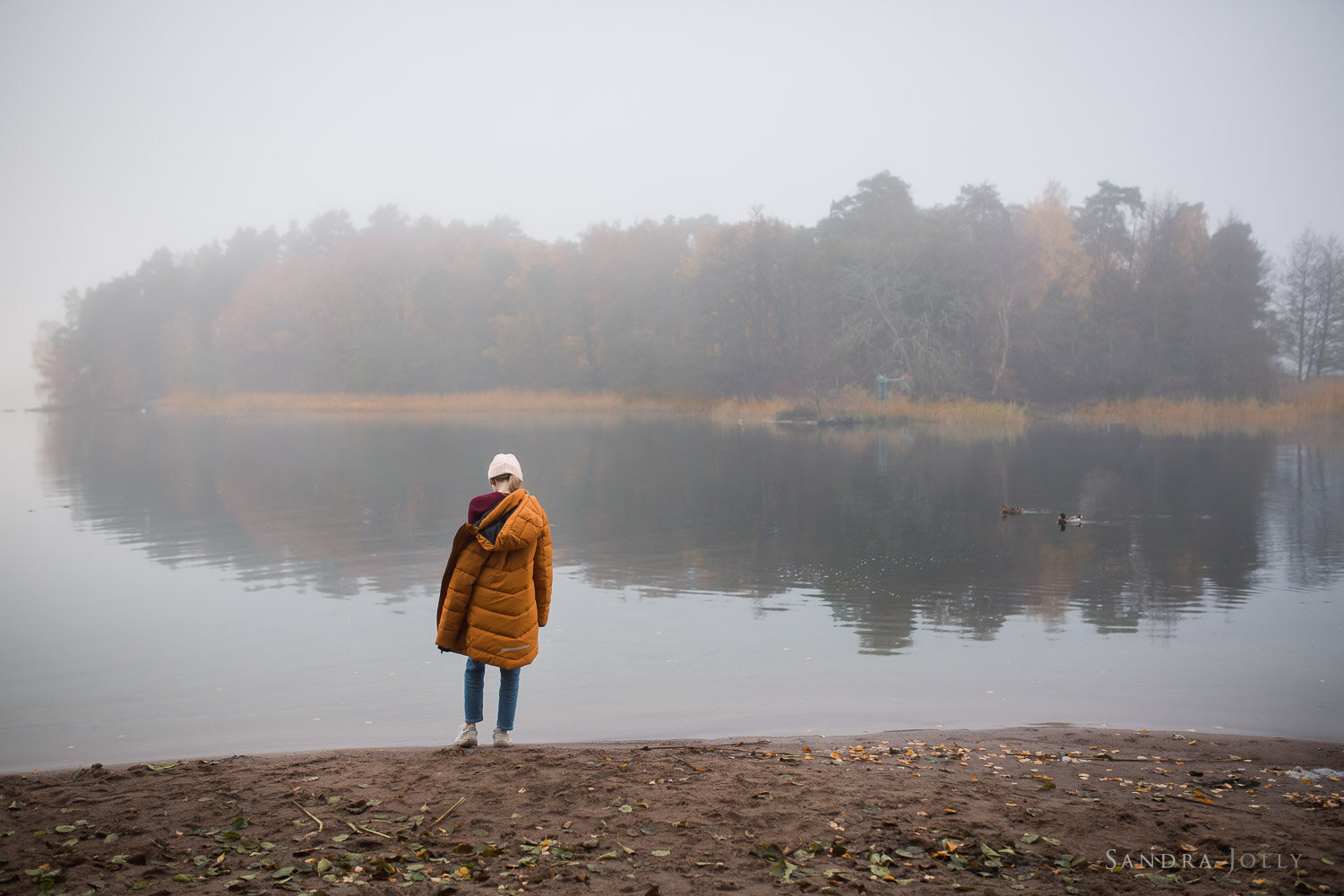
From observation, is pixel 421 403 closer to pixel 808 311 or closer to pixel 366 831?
pixel 808 311

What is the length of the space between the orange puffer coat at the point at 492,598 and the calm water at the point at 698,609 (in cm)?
103

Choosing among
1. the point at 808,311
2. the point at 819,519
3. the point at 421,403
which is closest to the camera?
the point at 819,519

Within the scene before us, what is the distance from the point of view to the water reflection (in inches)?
447

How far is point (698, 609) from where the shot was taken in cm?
1036

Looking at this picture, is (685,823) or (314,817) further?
(314,817)

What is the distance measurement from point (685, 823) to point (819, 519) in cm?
1288

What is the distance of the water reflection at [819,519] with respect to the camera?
1135 centimetres

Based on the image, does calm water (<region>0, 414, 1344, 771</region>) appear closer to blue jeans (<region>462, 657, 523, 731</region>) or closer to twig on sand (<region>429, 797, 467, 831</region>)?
blue jeans (<region>462, 657, 523, 731</region>)

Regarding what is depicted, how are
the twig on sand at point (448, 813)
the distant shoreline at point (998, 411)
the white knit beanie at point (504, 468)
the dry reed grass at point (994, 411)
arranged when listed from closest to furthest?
1. the twig on sand at point (448, 813)
2. the white knit beanie at point (504, 468)
3. the dry reed grass at point (994, 411)
4. the distant shoreline at point (998, 411)

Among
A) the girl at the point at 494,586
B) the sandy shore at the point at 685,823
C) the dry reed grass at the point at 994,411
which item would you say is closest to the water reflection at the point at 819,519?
the sandy shore at the point at 685,823

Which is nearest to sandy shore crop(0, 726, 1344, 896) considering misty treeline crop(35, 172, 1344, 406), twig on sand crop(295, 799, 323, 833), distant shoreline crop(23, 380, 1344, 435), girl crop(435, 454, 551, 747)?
twig on sand crop(295, 799, 323, 833)

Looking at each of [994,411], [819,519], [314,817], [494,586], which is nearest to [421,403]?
[994,411]

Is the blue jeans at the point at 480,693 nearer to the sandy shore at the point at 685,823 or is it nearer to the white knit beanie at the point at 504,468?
the sandy shore at the point at 685,823

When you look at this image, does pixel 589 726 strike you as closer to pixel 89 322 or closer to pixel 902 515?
pixel 902 515
